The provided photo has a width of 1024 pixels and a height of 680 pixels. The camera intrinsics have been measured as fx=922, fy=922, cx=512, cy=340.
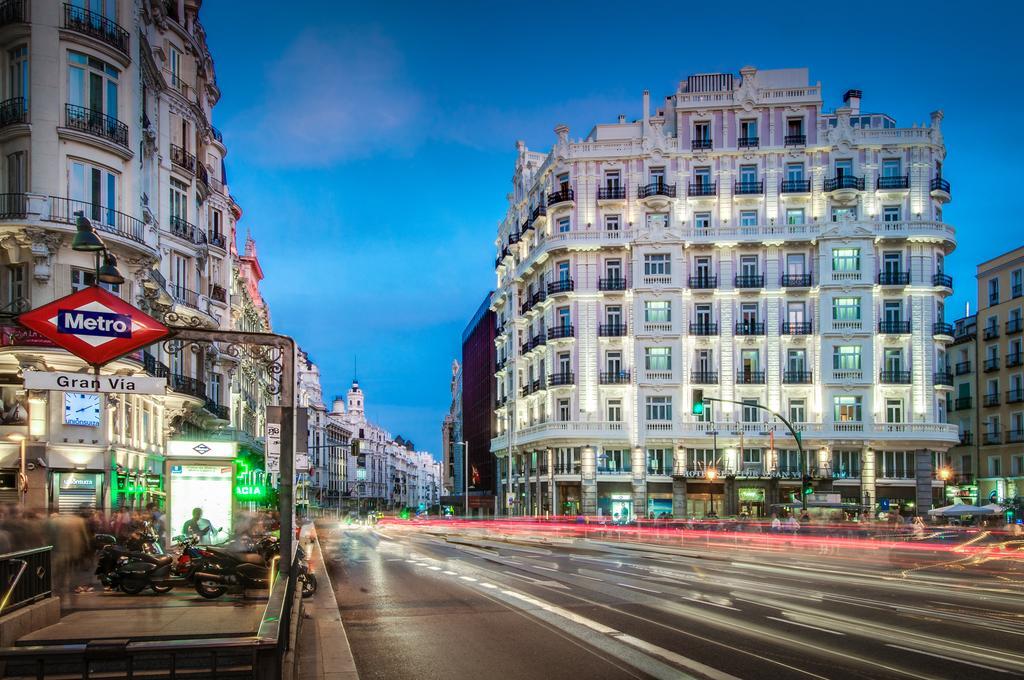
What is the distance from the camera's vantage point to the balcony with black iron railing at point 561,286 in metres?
64.8

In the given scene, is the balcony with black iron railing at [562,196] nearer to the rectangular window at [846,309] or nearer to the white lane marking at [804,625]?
the rectangular window at [846,309]

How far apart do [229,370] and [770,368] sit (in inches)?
1391

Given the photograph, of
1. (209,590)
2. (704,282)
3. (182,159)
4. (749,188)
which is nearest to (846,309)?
(704,282)

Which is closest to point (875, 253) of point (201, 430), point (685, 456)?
point (685, 456)

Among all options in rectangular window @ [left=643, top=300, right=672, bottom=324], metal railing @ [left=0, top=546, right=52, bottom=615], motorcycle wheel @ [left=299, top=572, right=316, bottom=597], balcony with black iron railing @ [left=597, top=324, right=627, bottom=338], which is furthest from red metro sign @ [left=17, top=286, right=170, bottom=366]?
rectangular window @ [left=643, top=300, right=672, bottom=324]

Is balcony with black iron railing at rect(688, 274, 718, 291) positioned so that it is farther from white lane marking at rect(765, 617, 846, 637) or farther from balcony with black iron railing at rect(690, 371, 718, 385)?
white lane marking at rect(765, 617, 846, 637)

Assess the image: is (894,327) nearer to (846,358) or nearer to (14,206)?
(846,358)

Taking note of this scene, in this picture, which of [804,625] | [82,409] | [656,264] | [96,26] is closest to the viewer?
[804,625]

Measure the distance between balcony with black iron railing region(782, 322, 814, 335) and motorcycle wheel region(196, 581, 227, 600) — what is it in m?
51.9

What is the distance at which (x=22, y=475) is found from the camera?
28234 millimetres

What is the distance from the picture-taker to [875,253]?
2467 inches

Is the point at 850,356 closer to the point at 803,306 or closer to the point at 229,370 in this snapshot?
the point at 803,306

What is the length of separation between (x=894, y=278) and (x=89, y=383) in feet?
196

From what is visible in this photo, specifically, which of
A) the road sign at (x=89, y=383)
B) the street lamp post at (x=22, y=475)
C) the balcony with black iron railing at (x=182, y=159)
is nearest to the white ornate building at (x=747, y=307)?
the balcony with black iron railing at (x=182, y=159)
